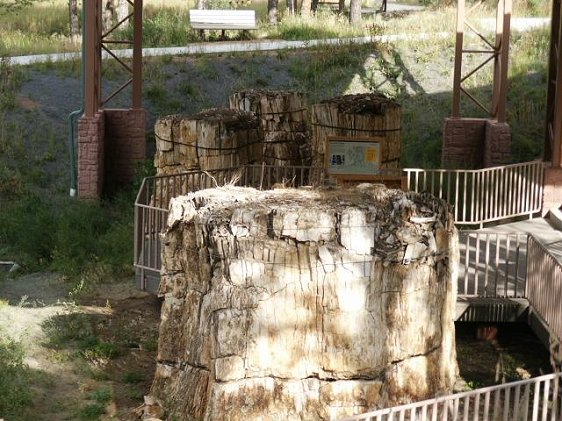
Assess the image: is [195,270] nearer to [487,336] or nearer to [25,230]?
[487,336]

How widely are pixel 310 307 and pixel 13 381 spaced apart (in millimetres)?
3705

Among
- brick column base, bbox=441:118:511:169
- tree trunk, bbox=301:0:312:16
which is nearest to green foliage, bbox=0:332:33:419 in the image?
brick column base, bbox=441:118:511:169

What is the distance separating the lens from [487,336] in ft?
48.0

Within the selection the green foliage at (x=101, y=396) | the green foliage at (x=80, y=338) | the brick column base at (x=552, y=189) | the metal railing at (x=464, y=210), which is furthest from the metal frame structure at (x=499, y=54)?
the green foliage at (x=101, y=396)

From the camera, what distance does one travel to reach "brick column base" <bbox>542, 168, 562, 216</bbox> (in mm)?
19172

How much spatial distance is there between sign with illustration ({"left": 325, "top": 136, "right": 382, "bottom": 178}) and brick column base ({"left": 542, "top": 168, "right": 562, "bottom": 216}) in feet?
13.2

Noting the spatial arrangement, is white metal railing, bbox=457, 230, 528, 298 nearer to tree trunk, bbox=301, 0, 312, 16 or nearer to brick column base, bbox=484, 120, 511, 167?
brick column base, bbox=484, 120, 511, 167

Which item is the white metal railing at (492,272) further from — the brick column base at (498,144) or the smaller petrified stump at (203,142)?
the brick column base at (498,144)

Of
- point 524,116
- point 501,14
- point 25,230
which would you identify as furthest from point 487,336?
point 524,116

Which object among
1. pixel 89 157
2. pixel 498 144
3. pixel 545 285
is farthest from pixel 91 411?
pixel 498 144

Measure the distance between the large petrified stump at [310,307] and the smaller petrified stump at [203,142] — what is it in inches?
218

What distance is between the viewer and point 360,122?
17.2 meters

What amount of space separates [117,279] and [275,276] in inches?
295

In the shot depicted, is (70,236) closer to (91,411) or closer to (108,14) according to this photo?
(91,411)
